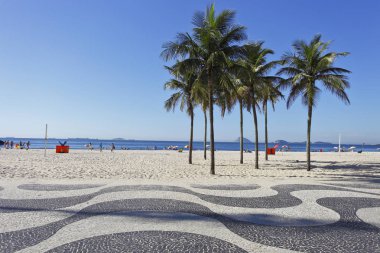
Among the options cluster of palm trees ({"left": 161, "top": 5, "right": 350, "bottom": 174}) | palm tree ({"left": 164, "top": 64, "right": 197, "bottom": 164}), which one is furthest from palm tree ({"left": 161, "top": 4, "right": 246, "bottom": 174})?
palm tree ({"left": 164, "top": 64, "right": 197, "bottom": 164})

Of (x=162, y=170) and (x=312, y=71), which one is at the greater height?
(x=312, y=71)

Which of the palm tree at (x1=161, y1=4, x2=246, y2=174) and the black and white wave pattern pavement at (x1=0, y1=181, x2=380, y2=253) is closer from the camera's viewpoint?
the black and white wave pattern pavement at (x1=0, y1=181, x2=380, y2=253)

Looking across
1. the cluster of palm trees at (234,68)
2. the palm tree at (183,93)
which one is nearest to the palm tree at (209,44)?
the cluster of palm trees at (234,68)

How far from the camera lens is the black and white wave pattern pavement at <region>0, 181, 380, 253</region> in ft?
15.6

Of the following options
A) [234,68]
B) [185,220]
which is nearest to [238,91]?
[234,68]

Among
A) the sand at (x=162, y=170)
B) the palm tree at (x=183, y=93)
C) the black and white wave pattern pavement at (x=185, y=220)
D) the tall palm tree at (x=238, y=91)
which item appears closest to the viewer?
the black and white wave pattern pavement at (x=185, y=220)

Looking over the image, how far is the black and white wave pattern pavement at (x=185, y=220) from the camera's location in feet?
15.6

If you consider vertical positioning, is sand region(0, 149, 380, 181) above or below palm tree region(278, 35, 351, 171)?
below

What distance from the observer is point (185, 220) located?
20.0 feet

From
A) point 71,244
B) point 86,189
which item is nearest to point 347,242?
point 71,244

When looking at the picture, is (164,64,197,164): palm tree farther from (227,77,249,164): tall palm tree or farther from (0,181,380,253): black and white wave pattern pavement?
(0,181,380,253): black and white wave pattern pavement

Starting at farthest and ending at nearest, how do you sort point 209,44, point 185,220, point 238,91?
point 238,91, point 209,44, point 185,220

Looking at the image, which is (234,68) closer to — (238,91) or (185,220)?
(238,91)

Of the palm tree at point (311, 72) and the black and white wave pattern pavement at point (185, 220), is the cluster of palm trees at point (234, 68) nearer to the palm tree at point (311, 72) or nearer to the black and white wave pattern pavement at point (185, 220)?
the palm tree at point (311, 72)
